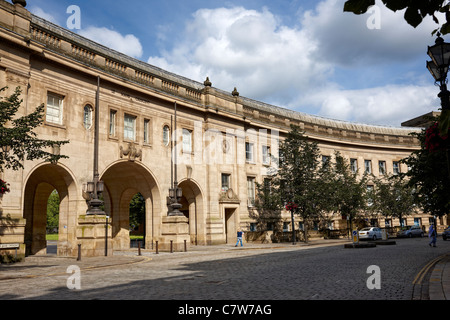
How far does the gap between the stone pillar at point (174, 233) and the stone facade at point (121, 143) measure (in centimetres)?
7

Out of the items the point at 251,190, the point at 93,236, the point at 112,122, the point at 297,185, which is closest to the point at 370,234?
the point at 297,185

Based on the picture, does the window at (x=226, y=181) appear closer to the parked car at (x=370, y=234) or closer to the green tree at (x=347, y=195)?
the green tree at (x=347, y=195)

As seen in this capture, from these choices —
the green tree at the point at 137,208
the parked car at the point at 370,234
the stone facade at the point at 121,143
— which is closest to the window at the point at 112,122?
the stone facade at the point at 121,143

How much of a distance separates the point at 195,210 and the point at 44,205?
11.6m

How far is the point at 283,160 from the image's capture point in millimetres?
35031

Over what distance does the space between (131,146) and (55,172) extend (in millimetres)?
5294

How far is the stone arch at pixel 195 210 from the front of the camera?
31.5 m

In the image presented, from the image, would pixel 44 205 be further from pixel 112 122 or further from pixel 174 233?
pixel 174 233

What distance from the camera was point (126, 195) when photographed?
31641 mm

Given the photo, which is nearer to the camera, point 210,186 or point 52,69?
point 52,69

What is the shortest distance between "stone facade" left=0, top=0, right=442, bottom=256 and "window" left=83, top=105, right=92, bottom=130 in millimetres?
67

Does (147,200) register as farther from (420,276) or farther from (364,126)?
(364,126)

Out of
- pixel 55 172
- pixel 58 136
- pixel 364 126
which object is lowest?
pixel 55 172
